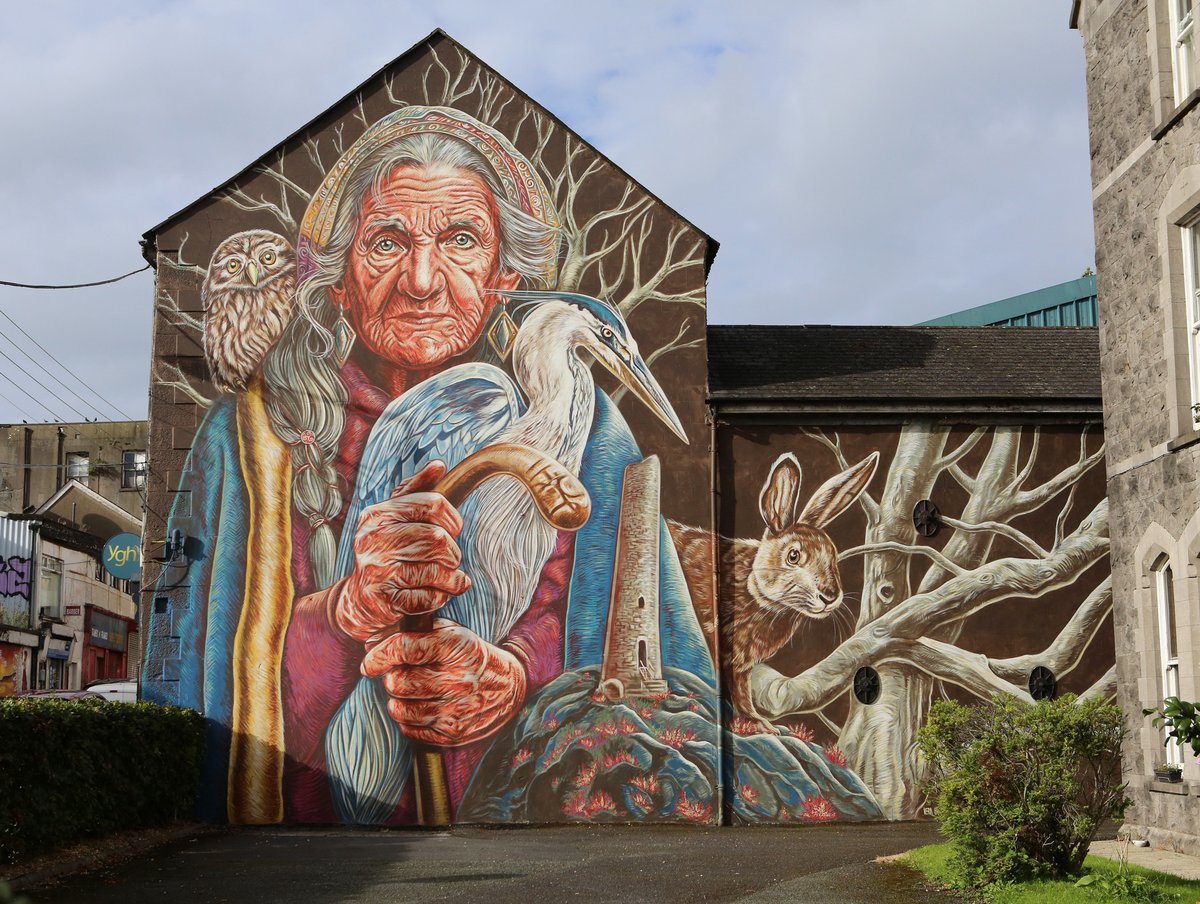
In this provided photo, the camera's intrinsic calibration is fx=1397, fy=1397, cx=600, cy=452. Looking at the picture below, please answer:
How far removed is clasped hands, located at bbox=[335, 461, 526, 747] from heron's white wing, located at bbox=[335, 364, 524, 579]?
330mm

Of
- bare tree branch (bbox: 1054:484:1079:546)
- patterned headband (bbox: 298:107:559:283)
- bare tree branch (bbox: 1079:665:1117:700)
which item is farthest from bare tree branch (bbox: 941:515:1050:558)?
patterned headband (bbox: 298:107:559:283)

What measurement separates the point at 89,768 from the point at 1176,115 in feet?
45.7

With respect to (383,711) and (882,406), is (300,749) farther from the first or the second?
(882,406)

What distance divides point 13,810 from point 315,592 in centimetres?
715

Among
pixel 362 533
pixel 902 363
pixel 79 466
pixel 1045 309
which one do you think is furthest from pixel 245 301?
pixel 79 466

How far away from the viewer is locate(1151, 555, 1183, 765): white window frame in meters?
15.4

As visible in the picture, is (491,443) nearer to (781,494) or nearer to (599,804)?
(781,494)

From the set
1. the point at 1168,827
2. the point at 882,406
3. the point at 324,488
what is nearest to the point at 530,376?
the point at 324,488

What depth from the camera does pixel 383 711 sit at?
66.6 feet

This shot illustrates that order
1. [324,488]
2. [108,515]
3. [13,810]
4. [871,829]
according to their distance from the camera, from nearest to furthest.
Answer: [13,810] < [871,829] < [324,488] < [108,515]

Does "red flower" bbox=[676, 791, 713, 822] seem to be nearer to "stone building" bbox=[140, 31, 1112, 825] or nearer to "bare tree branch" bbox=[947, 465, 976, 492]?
"stone building" bbox=[140, 31, 1112, 825]

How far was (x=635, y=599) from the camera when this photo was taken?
20656 millimetres

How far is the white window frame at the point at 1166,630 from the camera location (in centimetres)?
1535

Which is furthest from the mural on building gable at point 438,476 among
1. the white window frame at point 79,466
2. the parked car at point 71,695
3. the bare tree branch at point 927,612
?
the white window frame at point 79,466
